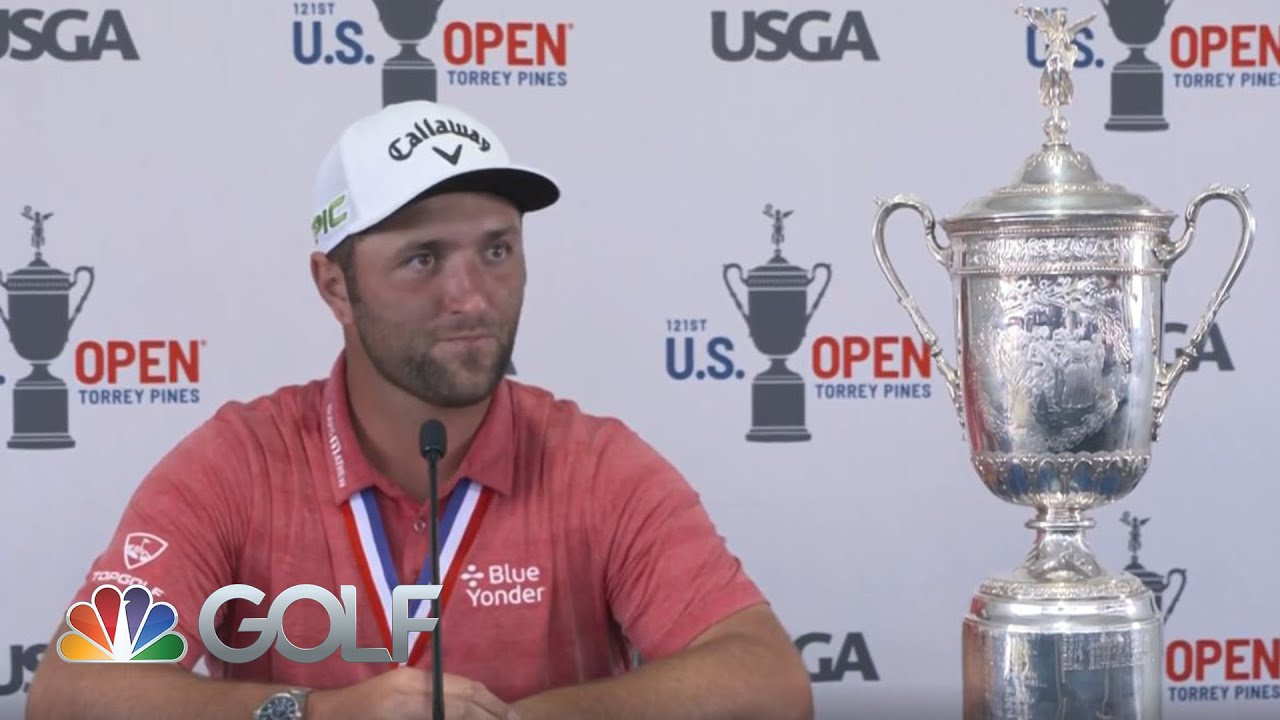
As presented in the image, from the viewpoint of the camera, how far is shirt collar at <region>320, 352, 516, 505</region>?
6.81 feet

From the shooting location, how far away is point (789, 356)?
267 cm

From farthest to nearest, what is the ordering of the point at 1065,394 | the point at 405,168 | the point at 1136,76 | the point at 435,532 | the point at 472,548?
1. the point at 1136,76
2. the point at 472,548
3. the point at 405,168
4. the point at 1065,394
5. the point at 435,532

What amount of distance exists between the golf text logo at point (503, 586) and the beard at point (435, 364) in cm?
18

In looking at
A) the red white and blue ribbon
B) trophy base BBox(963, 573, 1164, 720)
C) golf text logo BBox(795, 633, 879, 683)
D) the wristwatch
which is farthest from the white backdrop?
trophy base BBox(963, 573, 1164, 720)

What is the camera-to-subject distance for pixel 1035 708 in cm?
165

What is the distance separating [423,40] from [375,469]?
764 millimetres

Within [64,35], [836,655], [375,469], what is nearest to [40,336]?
[64,35]

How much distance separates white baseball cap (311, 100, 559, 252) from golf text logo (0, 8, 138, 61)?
0.68 m

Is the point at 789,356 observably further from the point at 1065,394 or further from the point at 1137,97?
the point at 1065,394

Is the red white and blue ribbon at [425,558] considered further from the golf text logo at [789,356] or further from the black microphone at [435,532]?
the golf text logo at [789,356]

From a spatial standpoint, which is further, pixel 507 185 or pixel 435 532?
pixel 507 185

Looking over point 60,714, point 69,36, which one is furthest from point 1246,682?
point 69,36

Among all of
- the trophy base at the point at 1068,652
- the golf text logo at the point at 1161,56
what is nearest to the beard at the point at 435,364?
the trophy base at the point at 1068,652

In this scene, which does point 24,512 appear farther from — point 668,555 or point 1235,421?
point 1235,421
